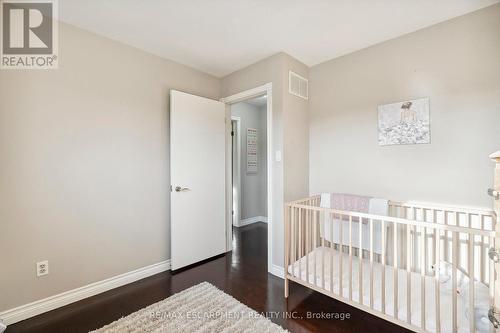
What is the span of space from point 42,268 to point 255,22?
2.63m

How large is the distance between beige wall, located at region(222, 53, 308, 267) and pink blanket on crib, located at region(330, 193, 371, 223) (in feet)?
1.44

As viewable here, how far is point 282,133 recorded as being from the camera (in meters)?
2.38

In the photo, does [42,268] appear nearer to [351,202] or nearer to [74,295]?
[74,295]

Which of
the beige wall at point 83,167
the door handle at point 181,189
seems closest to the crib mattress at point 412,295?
the door handle at point 181,189

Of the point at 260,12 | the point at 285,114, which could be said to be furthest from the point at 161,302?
the point at 260,12

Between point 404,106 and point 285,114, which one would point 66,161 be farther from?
point 404,106

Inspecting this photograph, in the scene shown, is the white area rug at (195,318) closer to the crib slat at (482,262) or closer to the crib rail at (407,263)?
the crib rail at (407,263)

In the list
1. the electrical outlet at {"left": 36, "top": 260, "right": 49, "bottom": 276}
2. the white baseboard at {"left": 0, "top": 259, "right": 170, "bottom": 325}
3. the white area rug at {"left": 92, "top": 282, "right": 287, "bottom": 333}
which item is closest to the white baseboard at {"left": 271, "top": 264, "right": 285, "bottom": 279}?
the white area rug at {"left": 92, "top": 282, "right": 287, "bottom": 333}

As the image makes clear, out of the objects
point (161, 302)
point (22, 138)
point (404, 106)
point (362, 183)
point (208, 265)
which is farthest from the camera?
point (208, 265)

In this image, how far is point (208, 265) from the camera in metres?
2.64

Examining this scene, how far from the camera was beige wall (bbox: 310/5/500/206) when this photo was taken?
1.73 m

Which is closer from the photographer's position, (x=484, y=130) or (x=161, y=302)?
(x=484, y=130)

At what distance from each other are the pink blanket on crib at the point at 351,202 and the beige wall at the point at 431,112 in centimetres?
25

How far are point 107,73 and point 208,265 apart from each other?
2.24m
